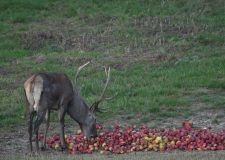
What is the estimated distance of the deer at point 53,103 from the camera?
13617 mm

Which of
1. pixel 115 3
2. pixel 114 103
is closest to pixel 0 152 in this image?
pixel 114 103

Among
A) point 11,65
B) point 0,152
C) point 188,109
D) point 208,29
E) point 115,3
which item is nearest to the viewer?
point 0,152

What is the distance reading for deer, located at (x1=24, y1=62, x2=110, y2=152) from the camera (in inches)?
536

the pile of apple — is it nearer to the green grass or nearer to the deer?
the deer

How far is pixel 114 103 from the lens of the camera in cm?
1772

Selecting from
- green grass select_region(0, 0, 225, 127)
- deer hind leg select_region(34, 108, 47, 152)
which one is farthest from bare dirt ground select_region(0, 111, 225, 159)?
green grass select_region(0, 0, 225, 127)

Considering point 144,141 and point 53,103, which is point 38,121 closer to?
point 53,103

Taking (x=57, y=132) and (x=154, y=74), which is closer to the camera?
(x=57, y=132)

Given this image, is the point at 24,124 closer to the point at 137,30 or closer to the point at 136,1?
the point at 137,30

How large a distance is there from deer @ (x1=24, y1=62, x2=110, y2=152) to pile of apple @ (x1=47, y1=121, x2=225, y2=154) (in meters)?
0.30

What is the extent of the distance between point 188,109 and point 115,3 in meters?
11.6

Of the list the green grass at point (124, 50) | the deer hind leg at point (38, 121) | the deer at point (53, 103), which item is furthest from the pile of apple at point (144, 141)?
the green grass at point (124, 50)

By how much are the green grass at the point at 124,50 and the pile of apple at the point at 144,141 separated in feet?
6.94

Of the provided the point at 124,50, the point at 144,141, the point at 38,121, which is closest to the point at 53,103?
the point at 38,121
